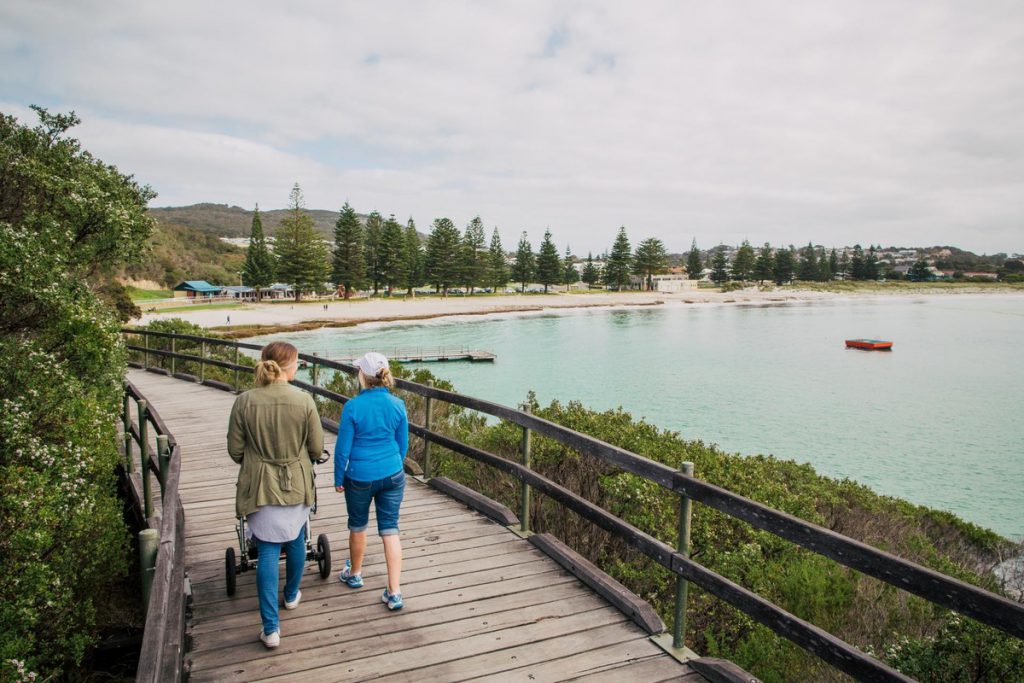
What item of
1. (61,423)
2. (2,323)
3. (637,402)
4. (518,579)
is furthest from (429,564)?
(637,402)

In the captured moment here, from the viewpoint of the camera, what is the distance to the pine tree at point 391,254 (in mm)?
89812

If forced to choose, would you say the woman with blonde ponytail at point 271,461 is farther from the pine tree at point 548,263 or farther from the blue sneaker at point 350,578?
the pine tree at point 548,263

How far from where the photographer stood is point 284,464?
3.44m

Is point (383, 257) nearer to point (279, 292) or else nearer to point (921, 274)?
point (279, 292)

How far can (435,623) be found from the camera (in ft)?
12.0

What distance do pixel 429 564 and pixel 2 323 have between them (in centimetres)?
686

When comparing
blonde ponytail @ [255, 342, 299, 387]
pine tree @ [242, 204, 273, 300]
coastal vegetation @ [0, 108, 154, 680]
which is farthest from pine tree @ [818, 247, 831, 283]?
blonde ponytail @ [255, 342, 299, 387]

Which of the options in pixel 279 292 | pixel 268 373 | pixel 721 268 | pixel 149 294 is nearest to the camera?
pixel 268 373

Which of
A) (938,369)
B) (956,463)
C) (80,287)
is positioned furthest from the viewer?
(938,369)

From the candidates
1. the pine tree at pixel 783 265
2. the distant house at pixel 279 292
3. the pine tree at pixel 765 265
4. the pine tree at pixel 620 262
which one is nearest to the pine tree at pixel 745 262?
the pine tree at pixel 765 265

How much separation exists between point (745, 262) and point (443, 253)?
270 ft

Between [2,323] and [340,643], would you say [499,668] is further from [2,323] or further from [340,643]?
[2,323]

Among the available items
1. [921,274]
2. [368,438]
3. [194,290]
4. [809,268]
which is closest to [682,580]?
[368,438]

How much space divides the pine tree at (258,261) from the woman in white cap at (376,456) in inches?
3620
